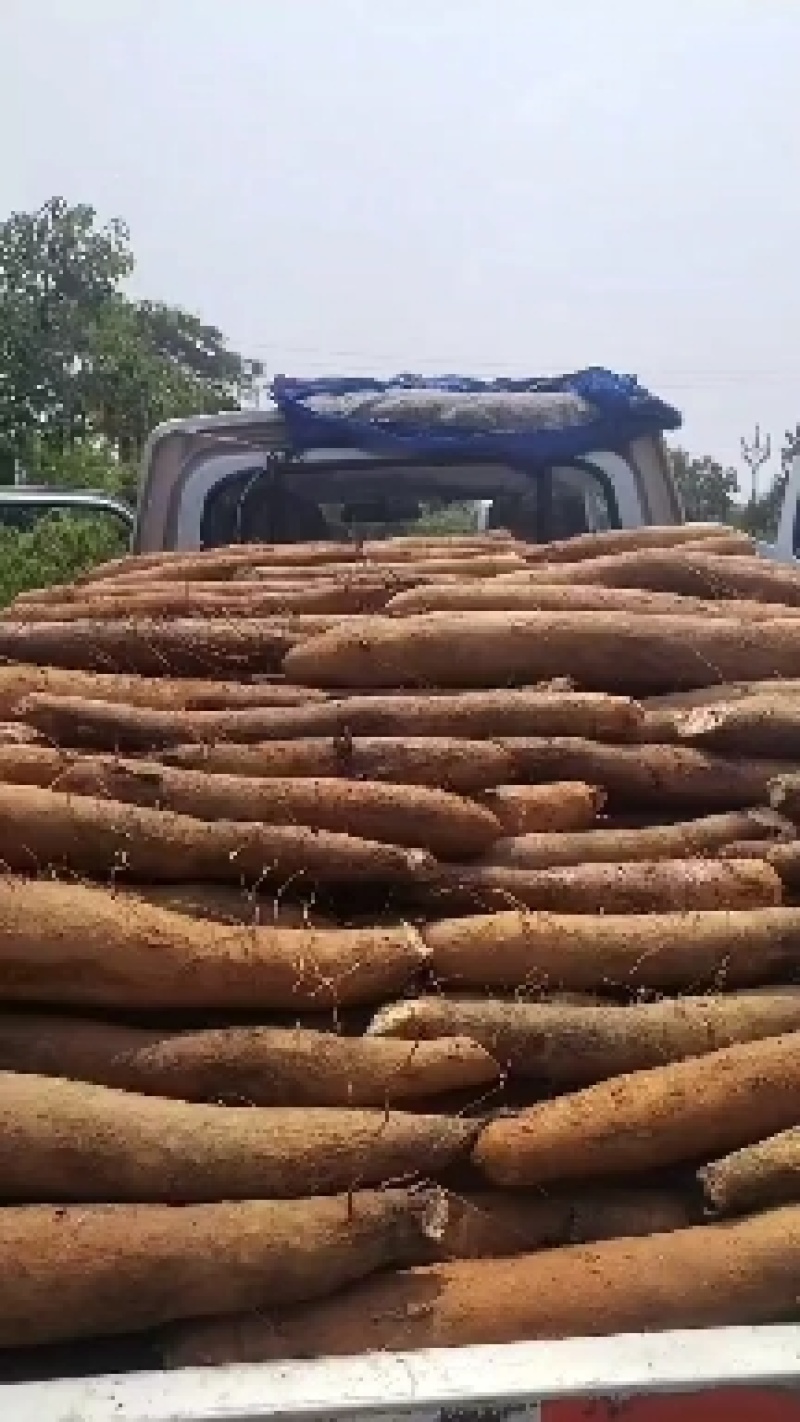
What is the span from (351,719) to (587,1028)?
2.21 ft

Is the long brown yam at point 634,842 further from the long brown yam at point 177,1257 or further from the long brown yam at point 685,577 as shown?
the long brown yam at point 685,577

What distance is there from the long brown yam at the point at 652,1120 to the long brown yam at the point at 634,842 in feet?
1.31

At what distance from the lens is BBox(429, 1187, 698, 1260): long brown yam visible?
5.86 feet

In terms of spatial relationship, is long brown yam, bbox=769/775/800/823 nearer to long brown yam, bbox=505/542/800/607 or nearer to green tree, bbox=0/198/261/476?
long brown yam, bbox=505/542/800/607

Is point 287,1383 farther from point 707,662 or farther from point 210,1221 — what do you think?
point 707,662

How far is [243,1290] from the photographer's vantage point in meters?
1.64

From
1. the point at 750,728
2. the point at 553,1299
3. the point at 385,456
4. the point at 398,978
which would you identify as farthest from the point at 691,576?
the point at 385,456

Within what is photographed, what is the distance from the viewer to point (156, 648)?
9.00 ft

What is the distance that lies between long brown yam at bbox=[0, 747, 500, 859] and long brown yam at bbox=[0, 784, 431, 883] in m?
0.04

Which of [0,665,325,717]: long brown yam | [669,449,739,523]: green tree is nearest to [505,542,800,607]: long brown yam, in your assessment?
[0,665,325,717]: long brown yam

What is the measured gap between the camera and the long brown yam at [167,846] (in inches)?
78.8

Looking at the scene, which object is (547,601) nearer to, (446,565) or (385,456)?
(446,565)

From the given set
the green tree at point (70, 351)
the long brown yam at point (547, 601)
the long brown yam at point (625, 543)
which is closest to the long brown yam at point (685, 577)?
the long brown yam at point (547, 601)

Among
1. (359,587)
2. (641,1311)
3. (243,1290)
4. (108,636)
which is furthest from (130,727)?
(641,1311)
